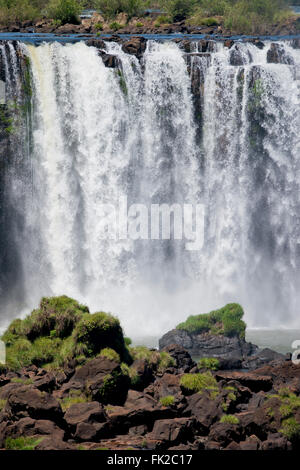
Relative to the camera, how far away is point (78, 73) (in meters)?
40.1

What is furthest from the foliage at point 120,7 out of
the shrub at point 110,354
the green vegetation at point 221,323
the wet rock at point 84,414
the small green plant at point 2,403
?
the wet rock at point 84,414

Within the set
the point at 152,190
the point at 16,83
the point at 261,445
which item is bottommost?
the point at 261,445

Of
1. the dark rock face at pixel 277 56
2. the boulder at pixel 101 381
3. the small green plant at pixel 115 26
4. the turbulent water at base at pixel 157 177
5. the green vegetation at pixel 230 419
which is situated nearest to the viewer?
the green vegetation at pixel 230 419

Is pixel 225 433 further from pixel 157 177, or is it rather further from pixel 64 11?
pixel 64 11

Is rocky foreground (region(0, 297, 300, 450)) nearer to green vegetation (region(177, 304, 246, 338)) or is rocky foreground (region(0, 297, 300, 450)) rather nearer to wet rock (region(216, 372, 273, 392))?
wet rock (region(216, 372, 273, 392))

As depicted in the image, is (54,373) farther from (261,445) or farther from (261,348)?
(261,348)

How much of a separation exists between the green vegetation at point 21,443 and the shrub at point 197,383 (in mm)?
5725

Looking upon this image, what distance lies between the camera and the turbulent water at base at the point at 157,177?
39.9 metres

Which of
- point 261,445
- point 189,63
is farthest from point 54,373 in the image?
point 189,63

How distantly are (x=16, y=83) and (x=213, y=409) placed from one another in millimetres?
22786

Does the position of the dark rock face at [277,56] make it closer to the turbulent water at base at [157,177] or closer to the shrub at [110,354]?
the turbulent water at base at [157,177]

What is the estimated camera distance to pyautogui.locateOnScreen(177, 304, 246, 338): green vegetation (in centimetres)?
3322

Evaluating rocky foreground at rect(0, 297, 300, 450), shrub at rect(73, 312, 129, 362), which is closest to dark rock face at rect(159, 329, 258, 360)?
rocky foreground at rect(0, 297, 300, 450)
